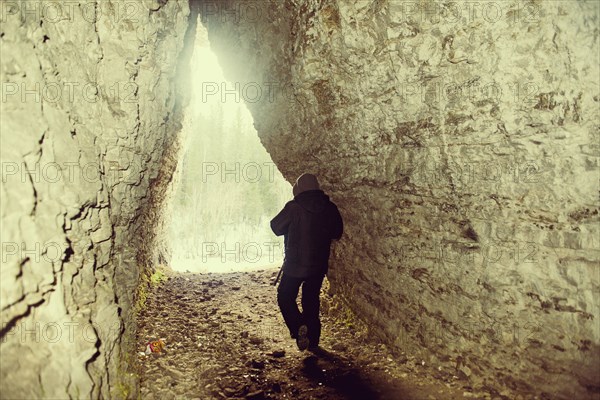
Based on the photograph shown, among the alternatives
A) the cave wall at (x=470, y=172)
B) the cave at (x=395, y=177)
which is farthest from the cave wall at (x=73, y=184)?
the cave wall at (x=470, y=172)

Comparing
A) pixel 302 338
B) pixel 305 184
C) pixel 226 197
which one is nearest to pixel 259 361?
pixel 302 338

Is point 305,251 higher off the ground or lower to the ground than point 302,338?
higher

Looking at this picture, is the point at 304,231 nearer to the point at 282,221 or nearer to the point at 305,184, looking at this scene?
the point at 282,221

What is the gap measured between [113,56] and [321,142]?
8.42ft

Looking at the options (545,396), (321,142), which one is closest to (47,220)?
(321,142)

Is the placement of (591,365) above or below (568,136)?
below

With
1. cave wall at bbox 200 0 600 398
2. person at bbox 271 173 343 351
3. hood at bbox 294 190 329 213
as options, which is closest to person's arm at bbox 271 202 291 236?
person at bbox 271 173 343 351

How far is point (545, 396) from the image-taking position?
8.97ft

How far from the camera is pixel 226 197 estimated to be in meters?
28.7

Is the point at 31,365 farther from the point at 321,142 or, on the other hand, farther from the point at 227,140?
the point at 227,140

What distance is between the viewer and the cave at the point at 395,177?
2.44 m

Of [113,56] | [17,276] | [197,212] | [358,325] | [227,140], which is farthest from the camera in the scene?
[227,140]

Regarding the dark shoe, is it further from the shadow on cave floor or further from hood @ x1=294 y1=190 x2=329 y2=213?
hood @ x1=294 y1=190 x2=329 y2=213

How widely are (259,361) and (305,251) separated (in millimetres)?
1282
